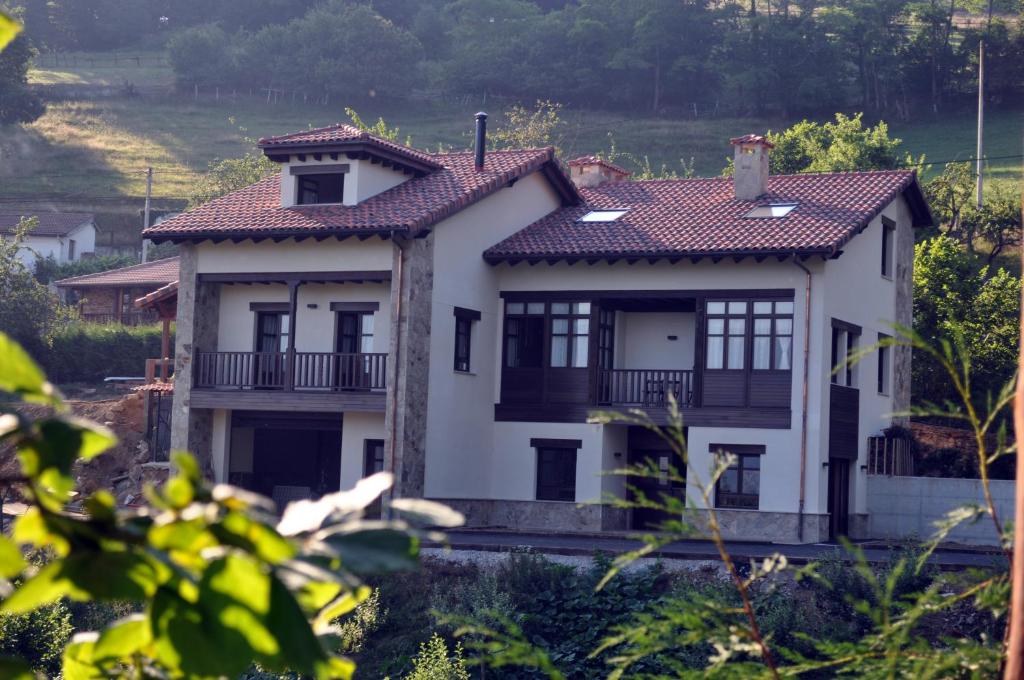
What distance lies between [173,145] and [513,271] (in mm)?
58689

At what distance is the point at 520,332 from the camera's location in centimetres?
2758

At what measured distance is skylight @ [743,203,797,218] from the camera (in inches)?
1046

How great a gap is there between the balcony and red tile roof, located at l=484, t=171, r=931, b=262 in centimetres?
367

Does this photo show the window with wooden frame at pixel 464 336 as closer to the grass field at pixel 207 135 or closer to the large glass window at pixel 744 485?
the large glass window at pixel 744 485

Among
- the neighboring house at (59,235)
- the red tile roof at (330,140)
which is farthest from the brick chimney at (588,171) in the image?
the neighboring house at (59,235)

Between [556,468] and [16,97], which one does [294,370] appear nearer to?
[556,468]

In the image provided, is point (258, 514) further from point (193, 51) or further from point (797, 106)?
point (193, 51)

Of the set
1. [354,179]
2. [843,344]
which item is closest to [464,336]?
[354,179]

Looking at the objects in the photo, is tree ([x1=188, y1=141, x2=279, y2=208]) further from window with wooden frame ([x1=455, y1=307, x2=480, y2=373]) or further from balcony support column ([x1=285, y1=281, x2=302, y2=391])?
window with wooden frame ([x1=455, y1=307, x2=480, y2=373])

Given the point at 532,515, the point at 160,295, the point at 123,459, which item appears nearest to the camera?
the point at 532,515

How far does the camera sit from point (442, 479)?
2591cm

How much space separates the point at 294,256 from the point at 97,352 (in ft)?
60.5

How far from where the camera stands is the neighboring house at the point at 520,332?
24.9 metres

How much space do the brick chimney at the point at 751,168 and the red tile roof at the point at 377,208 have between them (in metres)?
3.82
